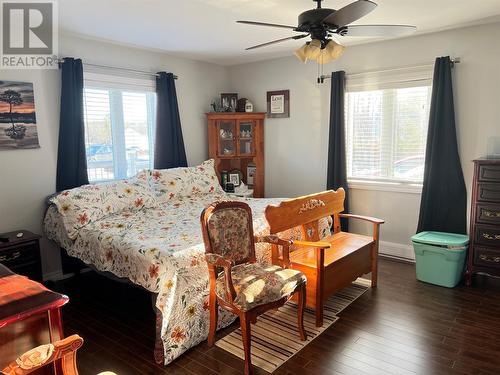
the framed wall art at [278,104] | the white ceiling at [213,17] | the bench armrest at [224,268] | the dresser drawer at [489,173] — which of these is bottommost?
the bench armrest at [224,268]

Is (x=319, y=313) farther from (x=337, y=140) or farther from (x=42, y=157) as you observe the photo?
(x=42, y=157)

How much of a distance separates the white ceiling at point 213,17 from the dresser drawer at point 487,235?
188 cm

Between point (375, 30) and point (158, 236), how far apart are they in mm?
2165

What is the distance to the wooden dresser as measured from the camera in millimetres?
3299

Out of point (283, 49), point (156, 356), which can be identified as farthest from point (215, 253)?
A: point (283, 49)

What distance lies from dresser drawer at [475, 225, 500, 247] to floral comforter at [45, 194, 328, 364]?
6.31 ft

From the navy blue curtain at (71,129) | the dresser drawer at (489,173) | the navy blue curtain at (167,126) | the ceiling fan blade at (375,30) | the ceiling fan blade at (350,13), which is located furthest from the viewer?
the navy blue curtain at (167,126)

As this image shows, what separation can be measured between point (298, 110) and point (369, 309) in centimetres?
272

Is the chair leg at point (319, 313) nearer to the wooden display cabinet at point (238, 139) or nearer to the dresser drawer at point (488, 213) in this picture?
the dresser drawer at point (488, 213)

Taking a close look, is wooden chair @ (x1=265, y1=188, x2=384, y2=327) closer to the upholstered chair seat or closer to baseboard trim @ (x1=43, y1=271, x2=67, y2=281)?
the upholstered chair seat

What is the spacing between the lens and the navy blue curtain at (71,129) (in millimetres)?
3707

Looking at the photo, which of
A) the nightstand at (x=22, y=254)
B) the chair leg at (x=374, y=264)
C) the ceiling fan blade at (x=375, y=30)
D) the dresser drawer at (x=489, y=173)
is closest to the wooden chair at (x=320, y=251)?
the chair leg at (x=374, y=264)

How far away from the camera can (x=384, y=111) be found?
434 cm

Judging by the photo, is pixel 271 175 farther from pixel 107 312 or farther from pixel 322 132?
pixel 107 312
